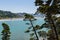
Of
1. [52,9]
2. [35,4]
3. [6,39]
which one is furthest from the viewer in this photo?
[6,39]

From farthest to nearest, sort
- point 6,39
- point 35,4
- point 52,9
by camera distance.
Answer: point 6,39, point 35,4, point 52,9

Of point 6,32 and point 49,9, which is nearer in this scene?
point 49,9

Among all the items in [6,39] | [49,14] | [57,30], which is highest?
[49,14]

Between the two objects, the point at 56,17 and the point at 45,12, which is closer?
the point at 45,12

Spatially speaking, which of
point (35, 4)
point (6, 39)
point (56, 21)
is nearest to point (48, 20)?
point (56, 21)

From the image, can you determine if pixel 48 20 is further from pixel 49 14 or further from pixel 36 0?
pixel 36 0

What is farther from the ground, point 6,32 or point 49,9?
point 49,9

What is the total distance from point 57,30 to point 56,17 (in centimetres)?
110

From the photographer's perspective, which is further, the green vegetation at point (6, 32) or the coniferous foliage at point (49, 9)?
the green vegetation at point (6, 32)

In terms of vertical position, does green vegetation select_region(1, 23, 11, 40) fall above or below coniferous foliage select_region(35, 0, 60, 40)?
below

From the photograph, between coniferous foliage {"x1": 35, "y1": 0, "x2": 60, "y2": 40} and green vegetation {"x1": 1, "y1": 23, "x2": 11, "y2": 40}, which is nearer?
coniferous foliage {"x1": 35, "y1": 0, "x2": 60, "y2": 40}

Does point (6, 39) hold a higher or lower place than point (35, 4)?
lower

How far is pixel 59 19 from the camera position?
1622cm

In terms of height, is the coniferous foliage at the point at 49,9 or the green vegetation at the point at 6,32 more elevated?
the coniferous foliage at the point at 49,9
